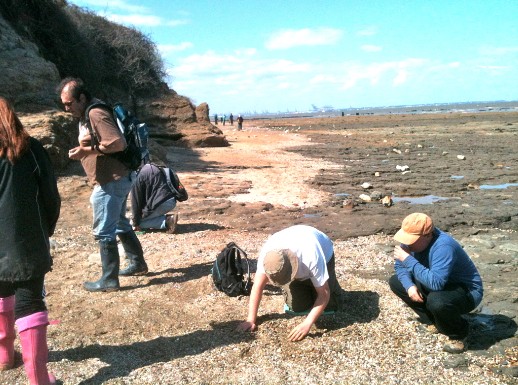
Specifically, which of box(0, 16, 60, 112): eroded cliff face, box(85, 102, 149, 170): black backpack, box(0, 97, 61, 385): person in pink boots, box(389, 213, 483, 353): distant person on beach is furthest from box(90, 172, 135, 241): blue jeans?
box(0, 16, 60, 112): eroded cliff face

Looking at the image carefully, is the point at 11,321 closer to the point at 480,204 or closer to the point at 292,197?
the point at 292,197

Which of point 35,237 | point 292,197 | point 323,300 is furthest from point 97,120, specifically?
point 292,197

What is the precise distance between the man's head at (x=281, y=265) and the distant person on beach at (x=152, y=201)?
350 centimetres

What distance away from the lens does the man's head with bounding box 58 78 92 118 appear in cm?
412

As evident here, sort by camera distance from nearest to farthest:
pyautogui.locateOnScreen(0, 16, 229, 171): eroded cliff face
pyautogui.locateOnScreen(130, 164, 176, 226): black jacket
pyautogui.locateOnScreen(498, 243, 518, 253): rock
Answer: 1. pyautogui.locateOnScreen(498, 243, 518, 253): rock
2. pyautogui.locateOnScreen(130, 164, 176, 226): black jacket
3. pyautogui.locateOnScreen(0, 16, 229, 171): eroded cliff face

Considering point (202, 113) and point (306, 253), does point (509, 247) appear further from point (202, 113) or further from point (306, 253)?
point (202, 113)

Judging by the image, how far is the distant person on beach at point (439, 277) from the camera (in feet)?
11.9

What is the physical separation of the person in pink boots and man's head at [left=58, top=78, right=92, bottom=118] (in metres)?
1.30

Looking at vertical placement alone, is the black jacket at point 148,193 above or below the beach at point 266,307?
above

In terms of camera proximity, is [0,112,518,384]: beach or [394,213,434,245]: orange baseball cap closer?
[0,112,518,384]: beach

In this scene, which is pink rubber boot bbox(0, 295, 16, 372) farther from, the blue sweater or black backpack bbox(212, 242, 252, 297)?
the blue sweater

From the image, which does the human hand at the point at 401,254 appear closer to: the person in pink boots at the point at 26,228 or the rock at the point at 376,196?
the person in pink boots at the point at 26,228

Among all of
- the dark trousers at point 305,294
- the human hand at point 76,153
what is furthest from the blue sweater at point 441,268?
the human hand at point 76,153

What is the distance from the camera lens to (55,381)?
125 inches
